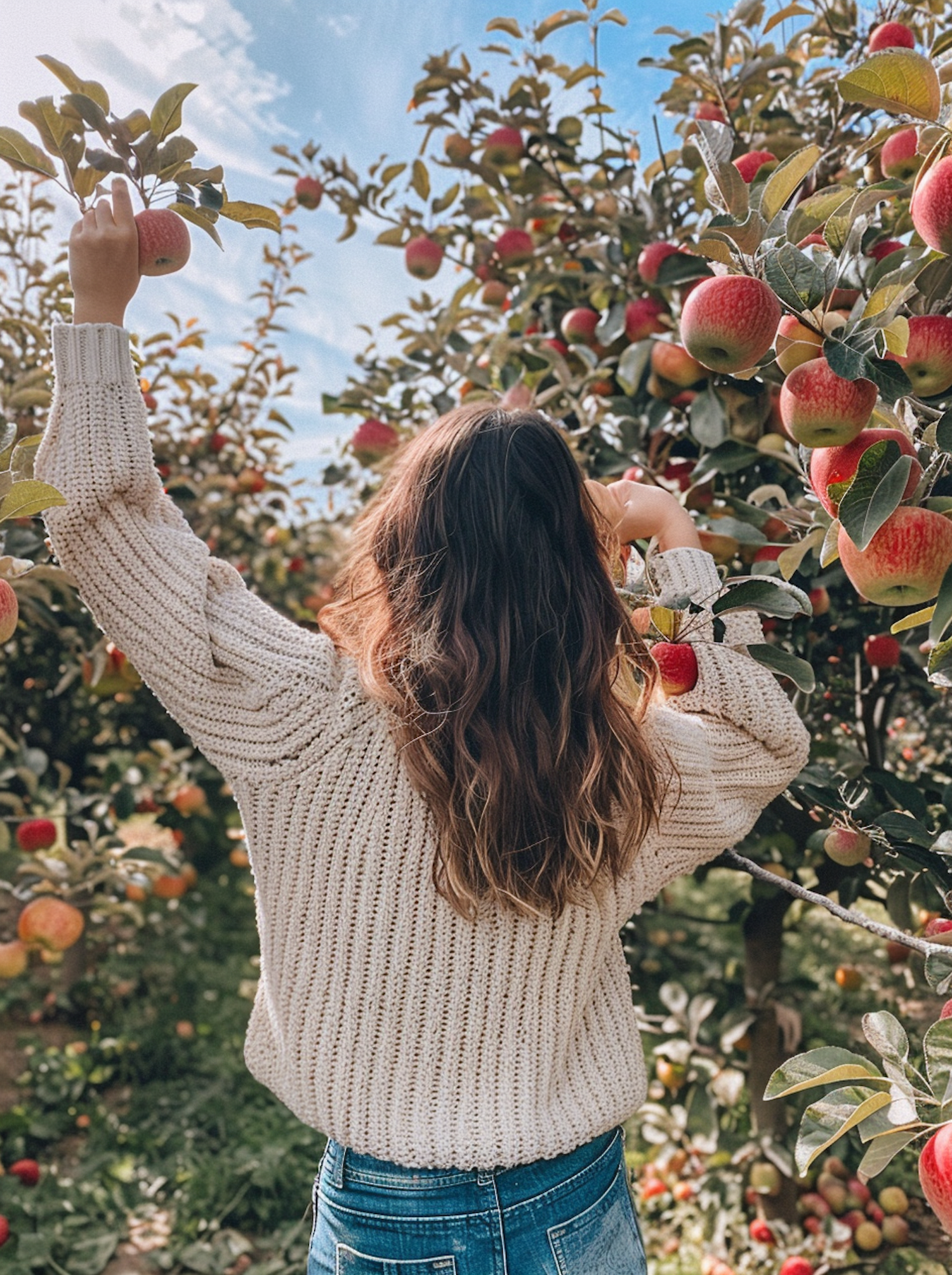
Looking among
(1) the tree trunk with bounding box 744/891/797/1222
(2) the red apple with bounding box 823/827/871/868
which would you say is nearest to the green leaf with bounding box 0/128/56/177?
(2) the red apple with bounding box 823/827/871/868

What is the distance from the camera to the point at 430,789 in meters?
1.08

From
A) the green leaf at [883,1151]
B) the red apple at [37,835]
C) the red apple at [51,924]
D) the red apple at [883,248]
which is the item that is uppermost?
the red apple at [883,248]

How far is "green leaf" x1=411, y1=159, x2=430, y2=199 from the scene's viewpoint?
2.37 meters

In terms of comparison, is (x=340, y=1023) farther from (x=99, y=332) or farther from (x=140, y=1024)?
(x=140, y=1024)

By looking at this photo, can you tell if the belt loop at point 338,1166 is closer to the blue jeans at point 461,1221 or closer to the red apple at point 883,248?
the blue jeans at point 461,1221

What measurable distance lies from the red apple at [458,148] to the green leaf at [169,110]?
1.48 metres

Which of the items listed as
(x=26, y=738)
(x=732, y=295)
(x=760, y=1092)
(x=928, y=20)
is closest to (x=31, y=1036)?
(x=26, y=738)

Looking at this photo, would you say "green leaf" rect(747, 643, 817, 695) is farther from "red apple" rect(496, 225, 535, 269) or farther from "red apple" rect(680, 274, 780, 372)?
"red apple" rect(496, 225, 535, 269)

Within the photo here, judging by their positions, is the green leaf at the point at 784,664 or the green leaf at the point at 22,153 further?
the green leaf at the point at 784,664

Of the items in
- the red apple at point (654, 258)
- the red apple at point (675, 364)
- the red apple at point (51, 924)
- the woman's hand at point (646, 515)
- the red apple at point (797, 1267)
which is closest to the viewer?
the woman's hand at point (646, 515)

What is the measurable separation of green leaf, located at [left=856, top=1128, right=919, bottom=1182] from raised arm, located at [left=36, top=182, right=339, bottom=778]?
68 cm

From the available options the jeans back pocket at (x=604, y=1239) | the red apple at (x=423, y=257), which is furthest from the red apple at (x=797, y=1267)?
the red apple at (x=423, y=257)

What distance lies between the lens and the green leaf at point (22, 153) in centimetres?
100

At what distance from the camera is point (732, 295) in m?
1.06
